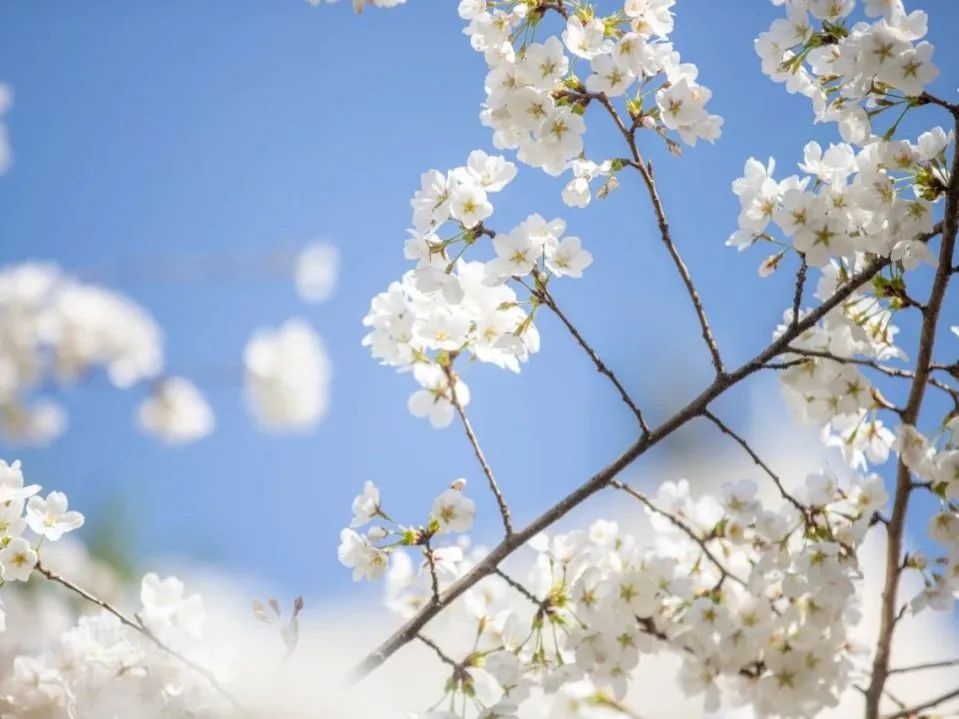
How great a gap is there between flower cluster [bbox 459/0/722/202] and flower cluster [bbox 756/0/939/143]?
235mm

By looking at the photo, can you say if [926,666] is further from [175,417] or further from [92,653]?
[175,417]

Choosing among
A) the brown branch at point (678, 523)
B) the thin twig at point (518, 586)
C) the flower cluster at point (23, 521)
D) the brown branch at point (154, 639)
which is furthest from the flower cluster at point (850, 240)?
the flower cluster at point (23, 521)

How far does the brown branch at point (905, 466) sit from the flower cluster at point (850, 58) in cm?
13

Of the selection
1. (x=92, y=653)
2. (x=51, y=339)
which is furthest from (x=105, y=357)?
(x=92, y=653)

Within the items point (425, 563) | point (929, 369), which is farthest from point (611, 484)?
point (929, 369)

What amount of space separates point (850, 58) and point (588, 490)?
957mm

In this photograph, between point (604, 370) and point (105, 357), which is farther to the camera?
point (105, 357)

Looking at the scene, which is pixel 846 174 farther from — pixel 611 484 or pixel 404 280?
pixel 404 280

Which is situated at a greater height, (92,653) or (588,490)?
(588,490)

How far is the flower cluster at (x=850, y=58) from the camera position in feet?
4.93

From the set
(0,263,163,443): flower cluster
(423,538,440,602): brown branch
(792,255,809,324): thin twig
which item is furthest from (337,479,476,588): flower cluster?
(0,263,163,443): flower cluster

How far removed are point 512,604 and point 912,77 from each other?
1.32 m

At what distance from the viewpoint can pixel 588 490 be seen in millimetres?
1499

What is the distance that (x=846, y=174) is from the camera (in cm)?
164
